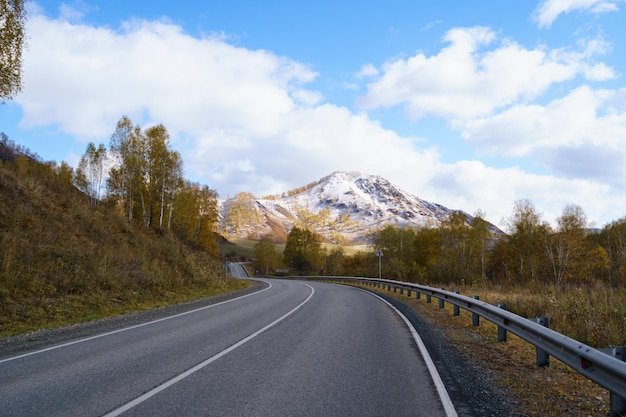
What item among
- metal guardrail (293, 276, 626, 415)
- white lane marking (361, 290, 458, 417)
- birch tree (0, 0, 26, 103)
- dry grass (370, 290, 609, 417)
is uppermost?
birch tree (0, 0, 26, 103)

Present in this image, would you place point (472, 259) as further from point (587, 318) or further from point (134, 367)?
point (134, 367)

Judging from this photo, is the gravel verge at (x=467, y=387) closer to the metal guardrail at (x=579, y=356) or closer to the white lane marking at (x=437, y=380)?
the white lane marking at (x=437, y=380)

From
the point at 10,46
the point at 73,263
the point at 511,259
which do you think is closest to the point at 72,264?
the point at 73,263

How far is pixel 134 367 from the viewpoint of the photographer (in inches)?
247

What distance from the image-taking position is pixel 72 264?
616 inches

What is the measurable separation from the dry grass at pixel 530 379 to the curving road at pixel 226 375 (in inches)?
39.5

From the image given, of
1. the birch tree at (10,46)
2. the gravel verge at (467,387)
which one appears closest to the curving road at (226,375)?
the gravel verge at (467,387)

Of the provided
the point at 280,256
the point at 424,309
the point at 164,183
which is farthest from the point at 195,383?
the point at 280,256

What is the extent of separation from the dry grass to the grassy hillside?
1082cm

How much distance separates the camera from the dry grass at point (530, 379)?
465cm

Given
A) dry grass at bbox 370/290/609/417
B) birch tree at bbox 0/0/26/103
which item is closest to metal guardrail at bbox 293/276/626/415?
dry grass at bbox 370/290/609/417

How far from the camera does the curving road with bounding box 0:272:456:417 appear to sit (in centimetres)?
452

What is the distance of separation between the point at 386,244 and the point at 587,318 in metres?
68.9

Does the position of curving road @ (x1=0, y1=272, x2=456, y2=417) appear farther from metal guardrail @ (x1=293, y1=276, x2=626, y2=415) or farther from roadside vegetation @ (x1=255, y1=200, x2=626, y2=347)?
roadside vegetation @ (x1=255, y1=200, x2=626, y2=347)
